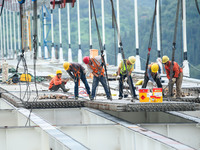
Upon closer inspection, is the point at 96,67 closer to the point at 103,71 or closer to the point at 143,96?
the point at 103,71

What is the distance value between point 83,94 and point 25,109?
19.2 feet

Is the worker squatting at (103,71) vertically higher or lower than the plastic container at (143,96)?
higher

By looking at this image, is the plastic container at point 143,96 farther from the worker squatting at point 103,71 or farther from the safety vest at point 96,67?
the safety vest at point 96,67

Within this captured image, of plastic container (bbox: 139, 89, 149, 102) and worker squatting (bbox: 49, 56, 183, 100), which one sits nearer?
plastic container (bbox: 139, 89, 149, 102)

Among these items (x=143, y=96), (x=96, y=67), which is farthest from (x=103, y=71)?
(x=143, y=96)

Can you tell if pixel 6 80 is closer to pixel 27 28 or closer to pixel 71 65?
pixel 71 65

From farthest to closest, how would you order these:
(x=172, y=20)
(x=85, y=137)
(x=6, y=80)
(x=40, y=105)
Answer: (x=172, y=20), (x=6, y=80), (x=40, y=105), (x=85, y=137)

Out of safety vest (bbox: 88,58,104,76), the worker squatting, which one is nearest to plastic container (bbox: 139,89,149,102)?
the worker squatting

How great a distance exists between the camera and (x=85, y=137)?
11016 millimetres

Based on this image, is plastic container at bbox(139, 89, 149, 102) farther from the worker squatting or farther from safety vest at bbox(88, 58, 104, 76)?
safety vest at bbox(88, 58, 104, 76)

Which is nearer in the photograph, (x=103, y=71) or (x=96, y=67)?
(x=96, y=67)

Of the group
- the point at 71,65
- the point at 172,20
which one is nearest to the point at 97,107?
the point at 71,65

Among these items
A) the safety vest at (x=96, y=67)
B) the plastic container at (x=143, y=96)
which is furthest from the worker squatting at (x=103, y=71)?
the plastic container at (x=143, y=96)

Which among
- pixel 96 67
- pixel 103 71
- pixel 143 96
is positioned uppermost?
pixel 96 67
